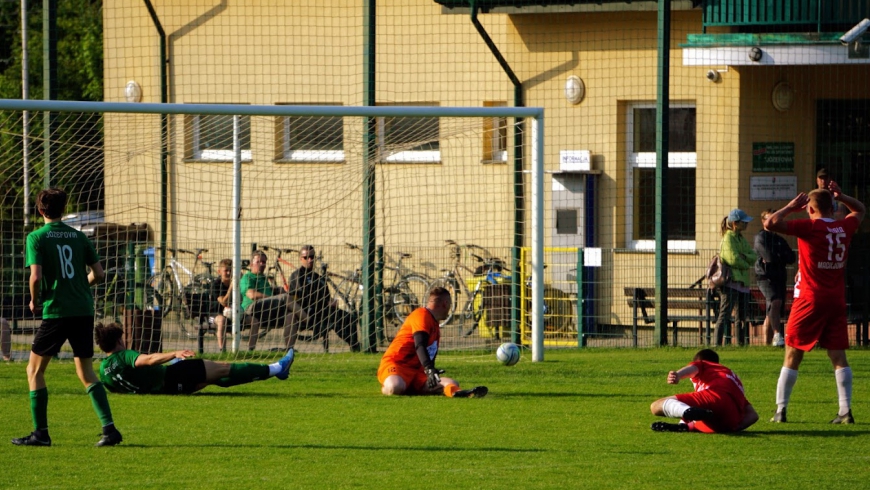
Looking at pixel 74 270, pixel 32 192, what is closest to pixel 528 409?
pixel 74 270

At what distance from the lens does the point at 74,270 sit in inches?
317

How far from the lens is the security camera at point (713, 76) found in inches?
695

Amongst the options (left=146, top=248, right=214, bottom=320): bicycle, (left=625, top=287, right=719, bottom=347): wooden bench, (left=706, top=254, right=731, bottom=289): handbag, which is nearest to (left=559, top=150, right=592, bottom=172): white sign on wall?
(left=625, top=287, right=719, bottom=347): wooden bench

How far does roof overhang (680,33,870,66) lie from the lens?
16281 millimetres

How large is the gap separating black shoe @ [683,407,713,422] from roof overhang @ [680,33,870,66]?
9.28m

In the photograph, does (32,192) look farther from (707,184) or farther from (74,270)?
(74,270)

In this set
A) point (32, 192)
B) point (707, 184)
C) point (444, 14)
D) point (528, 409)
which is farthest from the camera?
point (32, 192)

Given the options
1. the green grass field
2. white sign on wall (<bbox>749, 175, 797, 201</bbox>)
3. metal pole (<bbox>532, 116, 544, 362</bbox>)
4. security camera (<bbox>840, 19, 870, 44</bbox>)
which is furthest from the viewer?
white sign on wall (<bbox>749, 175, 797, 201</bbox>)

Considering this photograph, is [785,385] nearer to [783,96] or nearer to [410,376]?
[410,376]

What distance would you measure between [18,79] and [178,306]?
2297cm

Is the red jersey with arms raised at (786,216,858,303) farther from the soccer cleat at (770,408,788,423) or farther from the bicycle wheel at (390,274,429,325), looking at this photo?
the bicycle wheel at (390,274,429,325)

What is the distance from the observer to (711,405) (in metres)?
8.60

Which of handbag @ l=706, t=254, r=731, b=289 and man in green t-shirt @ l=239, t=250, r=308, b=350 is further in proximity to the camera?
handbag @ l=706, t=254, r=731, b=289

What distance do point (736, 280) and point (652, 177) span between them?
3.52m
